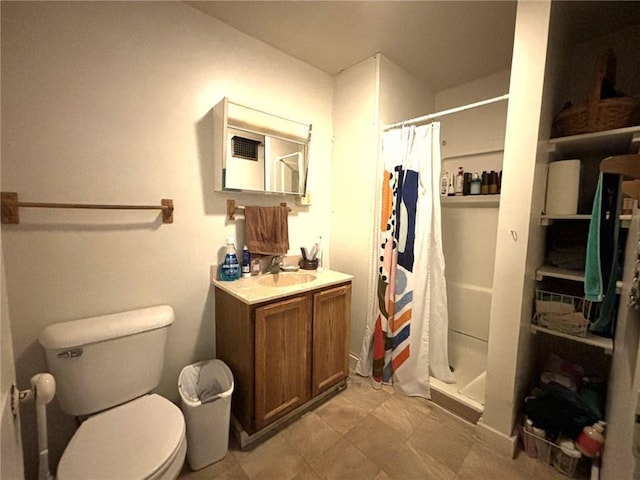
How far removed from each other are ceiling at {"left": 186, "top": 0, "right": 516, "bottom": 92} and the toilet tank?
1.75 meters

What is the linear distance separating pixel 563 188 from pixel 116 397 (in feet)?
7.96

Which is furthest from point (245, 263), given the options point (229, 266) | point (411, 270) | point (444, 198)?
point (444, 198)

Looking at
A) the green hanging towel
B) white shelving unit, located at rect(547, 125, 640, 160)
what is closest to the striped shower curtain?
white shelving unit, located at rect(547, 125, 640, 160)

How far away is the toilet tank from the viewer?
107 centimetres

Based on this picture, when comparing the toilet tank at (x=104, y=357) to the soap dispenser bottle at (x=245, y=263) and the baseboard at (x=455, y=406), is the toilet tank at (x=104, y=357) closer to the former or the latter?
the soap dispenser bottle at (x=245, y=263)

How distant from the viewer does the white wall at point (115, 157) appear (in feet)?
3.62

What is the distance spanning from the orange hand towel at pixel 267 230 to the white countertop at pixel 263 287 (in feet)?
0.64

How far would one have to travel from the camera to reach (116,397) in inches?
46.2

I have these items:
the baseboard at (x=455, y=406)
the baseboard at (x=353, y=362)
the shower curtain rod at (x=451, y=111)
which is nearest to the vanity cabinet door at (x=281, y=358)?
the baseboard at (x=353, y=362)

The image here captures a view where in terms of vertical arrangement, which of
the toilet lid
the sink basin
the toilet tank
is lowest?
the toilet lid

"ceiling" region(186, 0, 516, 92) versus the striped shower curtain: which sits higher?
"ceiling" region(186, 0, 516, 92)

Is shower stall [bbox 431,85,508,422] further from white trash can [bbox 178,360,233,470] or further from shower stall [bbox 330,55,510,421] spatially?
white trash can [bbox 178,360,233,470]

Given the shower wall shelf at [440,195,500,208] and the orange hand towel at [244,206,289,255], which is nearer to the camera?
the orange hand towel at [244,206,289,255]

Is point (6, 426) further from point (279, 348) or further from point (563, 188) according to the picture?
point (563, 188)
